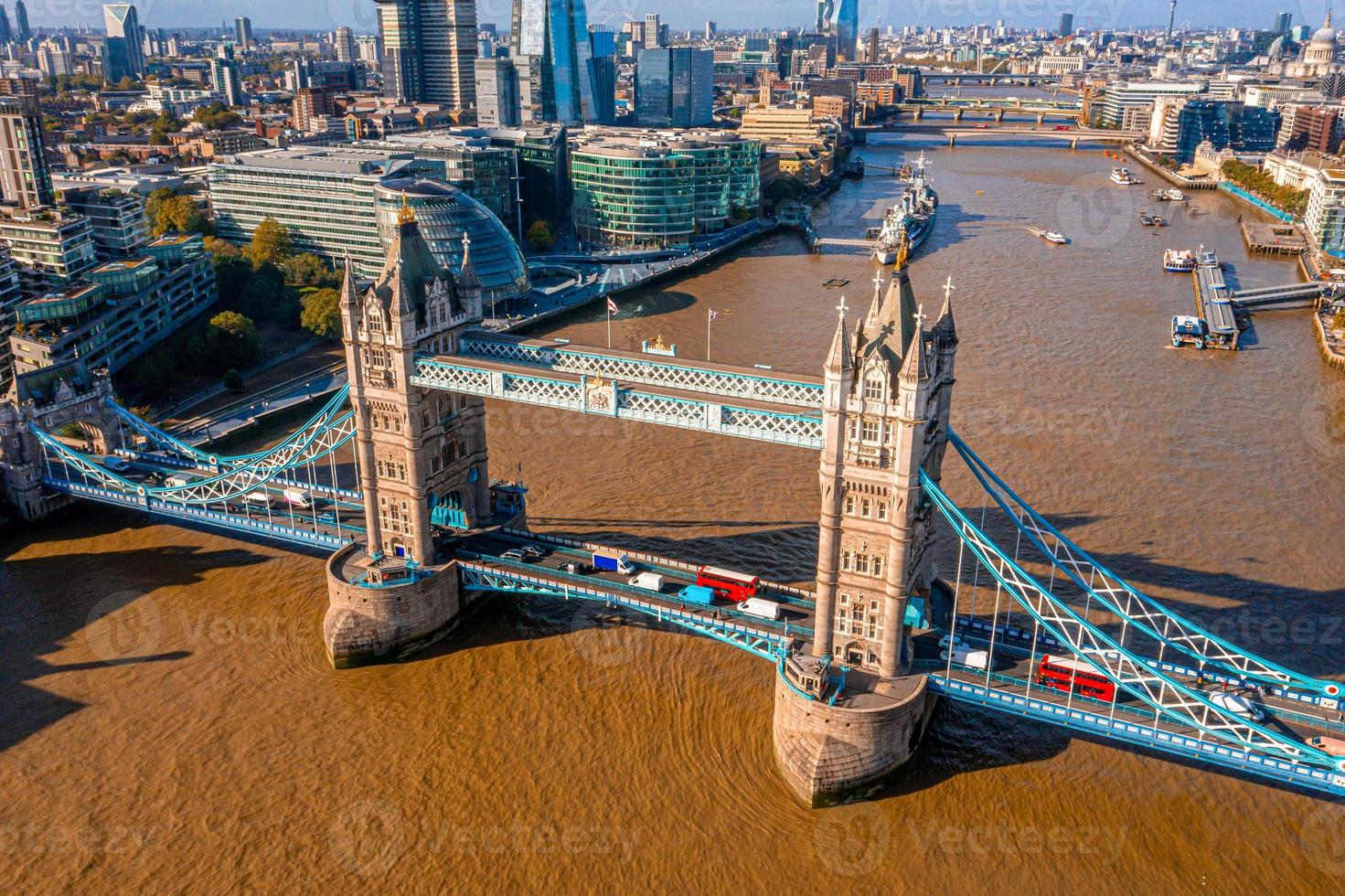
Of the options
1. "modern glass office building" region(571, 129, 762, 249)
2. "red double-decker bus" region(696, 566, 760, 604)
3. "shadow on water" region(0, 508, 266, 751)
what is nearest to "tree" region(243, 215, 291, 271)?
"modern glass office building" region(571, 129, 762, 249)

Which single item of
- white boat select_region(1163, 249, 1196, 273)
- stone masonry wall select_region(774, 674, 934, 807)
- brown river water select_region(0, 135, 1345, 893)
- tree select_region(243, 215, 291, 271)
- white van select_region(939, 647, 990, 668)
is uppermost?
tree select_region(243, 215, 291, 271)

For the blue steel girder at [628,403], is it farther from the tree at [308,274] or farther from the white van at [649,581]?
the tree at [308,274]

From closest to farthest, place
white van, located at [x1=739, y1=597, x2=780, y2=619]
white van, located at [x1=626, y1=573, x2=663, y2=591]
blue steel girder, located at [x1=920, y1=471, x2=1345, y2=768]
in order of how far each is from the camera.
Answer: blue steel girder, located at [x1=920, y1=471, x2=1345, y2=768], white van, located at [x1=739, y1=597, x2=780, y2=619], white van, located at [x1=626, y1=573, x2=663, y2=591]

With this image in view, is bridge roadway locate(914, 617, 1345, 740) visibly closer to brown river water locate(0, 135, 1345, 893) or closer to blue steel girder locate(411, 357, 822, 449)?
brown river water locate(0, 135, 1345, 893)

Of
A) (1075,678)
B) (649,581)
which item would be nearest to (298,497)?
(649,581)

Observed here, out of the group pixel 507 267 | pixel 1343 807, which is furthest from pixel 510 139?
pixel 1343 807

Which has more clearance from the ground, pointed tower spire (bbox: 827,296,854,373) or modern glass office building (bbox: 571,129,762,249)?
pointed tower spire (bbox: 827,296,854,373)

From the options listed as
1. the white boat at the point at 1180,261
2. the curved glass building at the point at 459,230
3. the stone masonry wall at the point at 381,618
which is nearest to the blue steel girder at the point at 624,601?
the stone masonry wall at the point at 381,618
